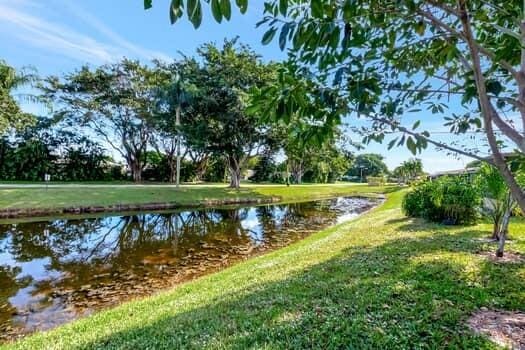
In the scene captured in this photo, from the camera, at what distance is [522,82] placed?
6.12 ft

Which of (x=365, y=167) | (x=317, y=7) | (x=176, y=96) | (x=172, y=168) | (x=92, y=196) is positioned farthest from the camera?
(x=365, y=167)

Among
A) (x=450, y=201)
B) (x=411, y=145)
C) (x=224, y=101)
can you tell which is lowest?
(x=450, y=201)

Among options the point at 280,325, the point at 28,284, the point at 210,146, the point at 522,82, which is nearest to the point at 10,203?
the point at 28,284

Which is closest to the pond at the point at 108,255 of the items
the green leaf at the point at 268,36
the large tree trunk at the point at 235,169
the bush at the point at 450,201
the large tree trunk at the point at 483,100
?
the bush at the point at 450,201

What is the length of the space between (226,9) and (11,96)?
2378cm

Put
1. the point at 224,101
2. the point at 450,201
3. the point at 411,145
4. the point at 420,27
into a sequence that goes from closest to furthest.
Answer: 1. the point at 411,145
2. the point at 420,27
3. the point at 450,201
4. the point at 224,101

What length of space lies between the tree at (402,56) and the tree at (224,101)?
17740mm

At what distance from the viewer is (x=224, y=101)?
70.0ft

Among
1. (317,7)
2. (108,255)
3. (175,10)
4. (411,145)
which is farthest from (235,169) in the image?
(175,10)

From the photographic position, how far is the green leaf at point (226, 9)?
121 centimetres

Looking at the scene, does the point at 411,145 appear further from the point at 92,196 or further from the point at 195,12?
the point at 92,196

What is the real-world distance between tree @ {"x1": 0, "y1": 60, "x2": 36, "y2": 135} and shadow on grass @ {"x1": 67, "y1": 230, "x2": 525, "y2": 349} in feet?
65.5

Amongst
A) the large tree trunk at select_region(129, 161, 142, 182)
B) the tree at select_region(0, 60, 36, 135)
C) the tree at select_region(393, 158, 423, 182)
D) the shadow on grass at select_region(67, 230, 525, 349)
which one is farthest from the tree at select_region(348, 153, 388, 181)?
the shadow on grass at select_region(67, 230, 525, 349)

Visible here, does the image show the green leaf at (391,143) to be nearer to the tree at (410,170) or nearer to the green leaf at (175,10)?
the green leaf at (175,10)
